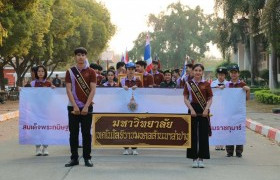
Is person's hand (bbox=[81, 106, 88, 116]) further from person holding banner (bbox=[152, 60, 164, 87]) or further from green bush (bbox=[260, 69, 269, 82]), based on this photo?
green bush (bbox=[260, 69, 269, 82])

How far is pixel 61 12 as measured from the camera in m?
38.8

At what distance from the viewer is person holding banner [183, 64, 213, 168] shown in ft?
28.2

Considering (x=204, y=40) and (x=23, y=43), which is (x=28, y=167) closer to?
(x=23, y=43)

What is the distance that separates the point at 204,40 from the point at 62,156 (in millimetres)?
66738

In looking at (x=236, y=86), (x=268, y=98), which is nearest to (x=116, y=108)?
(x=236, y=86)

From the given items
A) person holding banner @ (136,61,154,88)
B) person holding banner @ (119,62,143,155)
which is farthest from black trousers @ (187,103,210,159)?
person holding banner @ (136,61,154,88)

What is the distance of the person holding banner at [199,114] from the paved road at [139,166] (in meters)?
0.25

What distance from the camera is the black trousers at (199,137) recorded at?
28.2 ft

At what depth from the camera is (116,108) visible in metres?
10.6

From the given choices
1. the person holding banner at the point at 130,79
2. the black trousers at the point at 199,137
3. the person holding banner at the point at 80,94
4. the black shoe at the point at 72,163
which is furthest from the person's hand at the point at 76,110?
the person holding banner at the point at 130,79

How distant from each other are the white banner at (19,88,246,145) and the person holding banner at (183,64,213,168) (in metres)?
1.75

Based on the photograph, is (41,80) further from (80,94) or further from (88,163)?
(88,163)

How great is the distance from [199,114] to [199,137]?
0.37 metres

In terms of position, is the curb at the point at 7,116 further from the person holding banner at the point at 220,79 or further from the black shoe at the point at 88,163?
the black shoe at the point at 88,163
